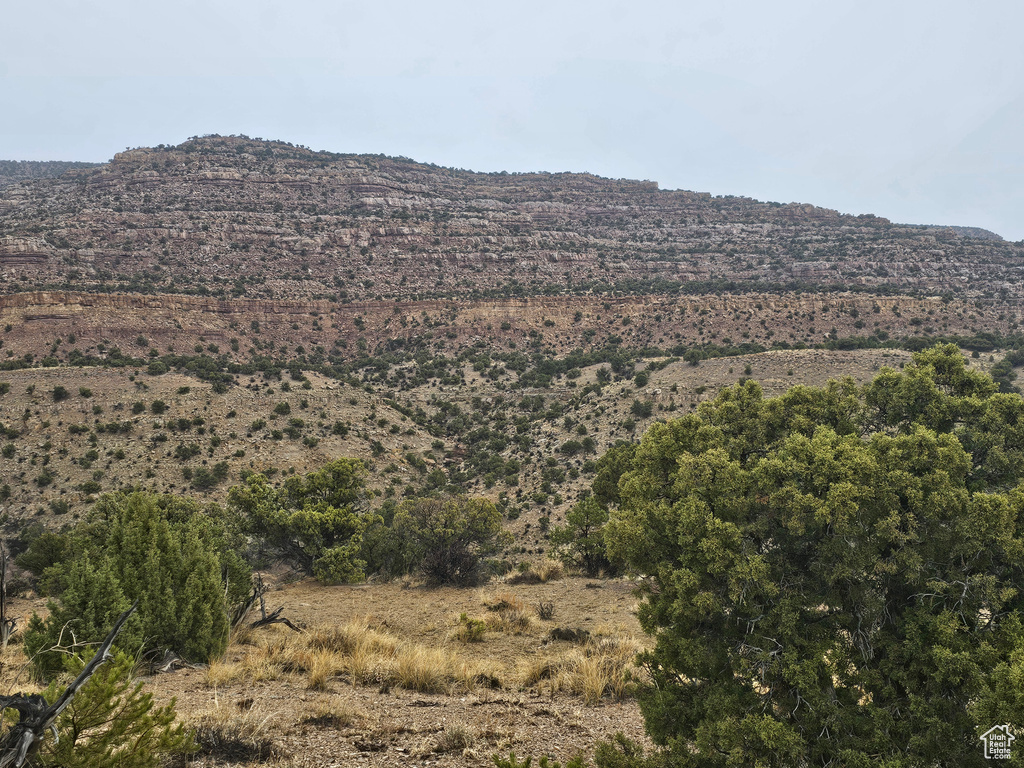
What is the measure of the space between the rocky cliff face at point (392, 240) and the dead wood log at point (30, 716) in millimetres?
65593

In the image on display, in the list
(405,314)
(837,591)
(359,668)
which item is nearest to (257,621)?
(359,668)

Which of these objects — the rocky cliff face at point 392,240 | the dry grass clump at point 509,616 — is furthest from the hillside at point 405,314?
the dry grass clump at point 509,616

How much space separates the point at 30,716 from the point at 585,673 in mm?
7124

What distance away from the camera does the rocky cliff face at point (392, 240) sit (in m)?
65.2

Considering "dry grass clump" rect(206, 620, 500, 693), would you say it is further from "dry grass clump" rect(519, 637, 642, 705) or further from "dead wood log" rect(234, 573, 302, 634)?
"dead wood log" rect(234, 573, 302, 634)

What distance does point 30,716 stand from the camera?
2.79 m

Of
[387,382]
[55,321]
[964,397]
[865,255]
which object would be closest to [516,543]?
[964,397]

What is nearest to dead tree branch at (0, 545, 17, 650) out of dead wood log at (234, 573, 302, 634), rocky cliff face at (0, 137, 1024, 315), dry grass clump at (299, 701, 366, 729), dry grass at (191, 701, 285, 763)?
dead wood log at (234, 573, 302, 634)

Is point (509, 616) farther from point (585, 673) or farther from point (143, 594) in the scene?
point (143, 594)

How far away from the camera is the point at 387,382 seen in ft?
173

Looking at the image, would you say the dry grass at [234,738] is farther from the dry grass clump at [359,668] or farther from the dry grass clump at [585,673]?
the dry grass clump at [585,673]

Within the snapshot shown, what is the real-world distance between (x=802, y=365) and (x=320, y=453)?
34.5 meters

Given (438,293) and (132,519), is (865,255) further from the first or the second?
(132,519)

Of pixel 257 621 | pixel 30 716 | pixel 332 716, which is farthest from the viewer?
pixel 257 621
